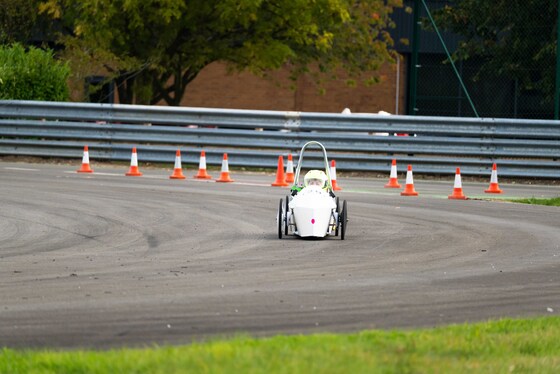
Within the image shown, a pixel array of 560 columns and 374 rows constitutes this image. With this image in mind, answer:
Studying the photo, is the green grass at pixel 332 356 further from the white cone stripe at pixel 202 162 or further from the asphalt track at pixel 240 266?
the white cone stripe at pixel 202 162

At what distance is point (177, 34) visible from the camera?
33312 millimetres

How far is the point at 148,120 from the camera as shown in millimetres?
26531

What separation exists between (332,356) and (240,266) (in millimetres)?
4927

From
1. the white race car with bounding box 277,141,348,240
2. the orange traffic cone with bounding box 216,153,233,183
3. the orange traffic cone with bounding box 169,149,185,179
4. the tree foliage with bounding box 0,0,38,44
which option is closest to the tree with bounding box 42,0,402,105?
the tree foliage with bounding box 0,0,38,44

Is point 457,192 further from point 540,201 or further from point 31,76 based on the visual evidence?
point 31,76

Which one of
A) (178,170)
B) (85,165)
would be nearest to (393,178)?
(178,170)

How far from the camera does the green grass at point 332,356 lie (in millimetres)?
6457

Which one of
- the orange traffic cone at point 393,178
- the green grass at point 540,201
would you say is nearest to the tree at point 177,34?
the orange traffic cone at point 393,178

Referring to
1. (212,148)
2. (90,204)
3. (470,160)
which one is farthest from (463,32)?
(90,204)

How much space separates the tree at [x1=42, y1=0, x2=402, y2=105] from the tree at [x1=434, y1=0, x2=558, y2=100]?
16.4 ft

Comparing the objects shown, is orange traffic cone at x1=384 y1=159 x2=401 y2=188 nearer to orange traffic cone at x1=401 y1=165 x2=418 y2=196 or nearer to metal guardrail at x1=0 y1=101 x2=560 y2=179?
orange traffic cone at x1=401 y1=165 x2=418 y2=196

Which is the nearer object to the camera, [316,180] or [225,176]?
[316,180]

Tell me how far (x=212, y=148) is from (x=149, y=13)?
739 cm

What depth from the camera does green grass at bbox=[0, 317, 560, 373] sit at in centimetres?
646
